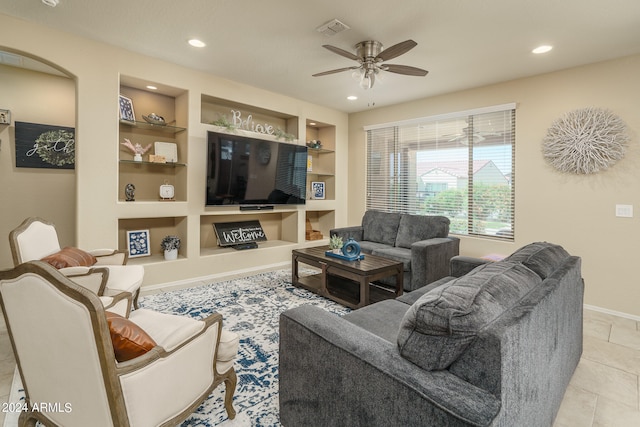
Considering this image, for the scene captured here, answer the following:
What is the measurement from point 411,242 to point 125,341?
12.2 feet

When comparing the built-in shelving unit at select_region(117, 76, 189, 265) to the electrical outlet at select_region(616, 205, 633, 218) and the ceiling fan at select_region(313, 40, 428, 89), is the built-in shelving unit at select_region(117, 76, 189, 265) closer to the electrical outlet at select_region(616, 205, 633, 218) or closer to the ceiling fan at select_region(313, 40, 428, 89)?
the ceiling fan at select_region(313, 40, 428, 89)

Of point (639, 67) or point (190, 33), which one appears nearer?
point (190, 33)

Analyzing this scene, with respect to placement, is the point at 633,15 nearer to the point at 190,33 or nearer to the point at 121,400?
the point at 190,33

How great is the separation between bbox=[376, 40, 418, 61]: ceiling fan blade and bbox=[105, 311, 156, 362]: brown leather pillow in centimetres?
266

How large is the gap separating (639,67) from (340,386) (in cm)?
430

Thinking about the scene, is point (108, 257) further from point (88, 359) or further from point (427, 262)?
point (427, 262)

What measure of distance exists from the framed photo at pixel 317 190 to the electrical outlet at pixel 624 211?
3.98 meters

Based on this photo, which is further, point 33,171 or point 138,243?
point 138,243

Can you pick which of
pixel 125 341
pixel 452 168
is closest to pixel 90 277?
pixel 125 341

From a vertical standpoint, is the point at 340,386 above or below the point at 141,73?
below

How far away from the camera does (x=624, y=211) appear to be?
10.8ft

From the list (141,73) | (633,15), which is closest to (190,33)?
(141,73)

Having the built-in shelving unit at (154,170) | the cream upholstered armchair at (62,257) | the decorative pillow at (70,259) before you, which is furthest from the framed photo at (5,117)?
the decorative pillow at (70,259)

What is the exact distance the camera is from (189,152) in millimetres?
3980
